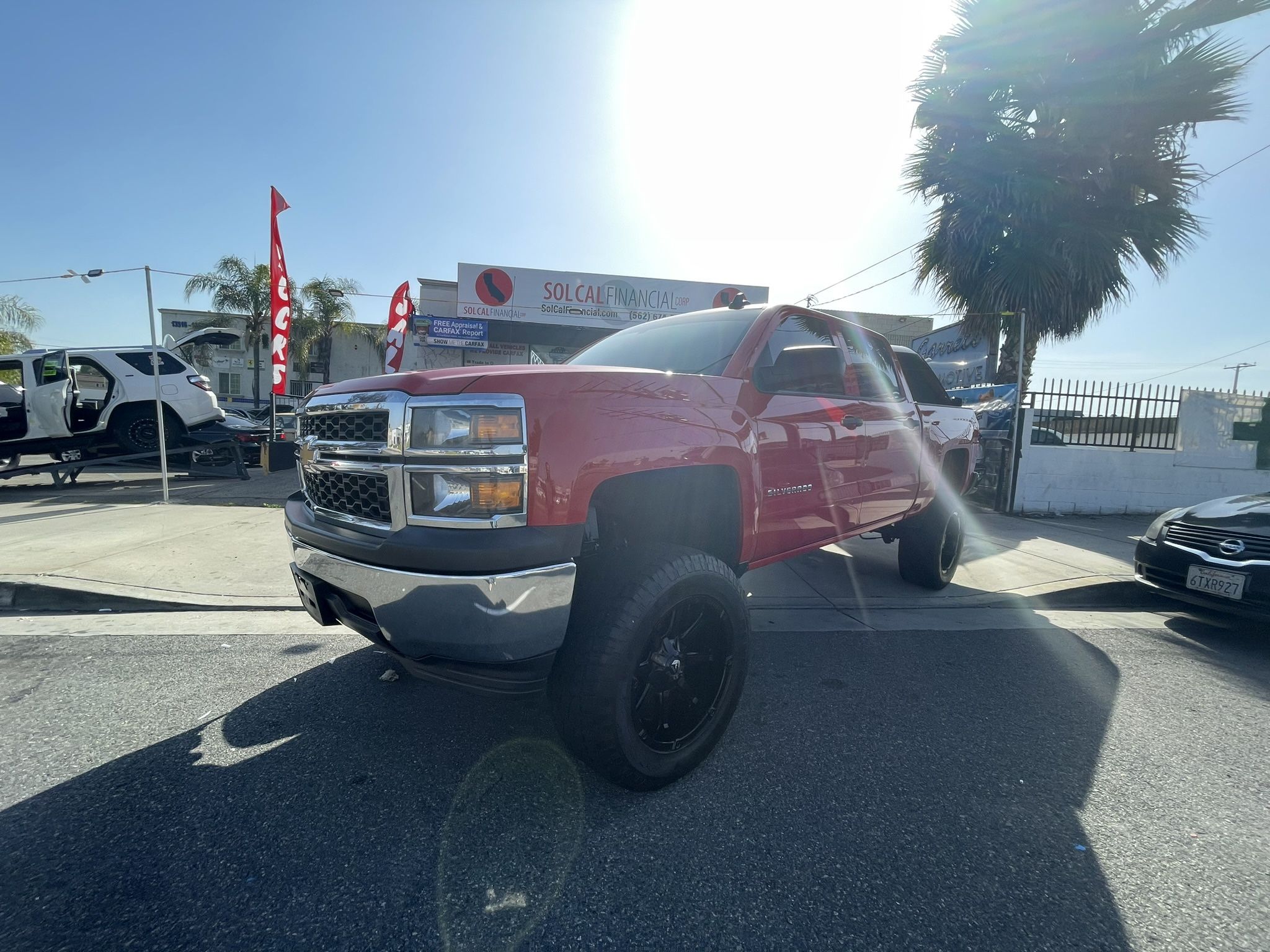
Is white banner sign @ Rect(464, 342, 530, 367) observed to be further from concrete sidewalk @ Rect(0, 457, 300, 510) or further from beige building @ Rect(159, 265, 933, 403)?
concrete sidewalk @ Rect(0, 457, 300, 510)

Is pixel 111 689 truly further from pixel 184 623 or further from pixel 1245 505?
pixel 1245 505

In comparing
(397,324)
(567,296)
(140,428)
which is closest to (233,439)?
(140,428)

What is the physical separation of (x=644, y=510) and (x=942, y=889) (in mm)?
1572

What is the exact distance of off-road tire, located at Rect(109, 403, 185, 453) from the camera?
9.43 metres

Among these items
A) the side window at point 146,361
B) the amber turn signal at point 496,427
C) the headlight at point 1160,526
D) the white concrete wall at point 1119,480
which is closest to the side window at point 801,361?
the amber turn signal at point 496,427

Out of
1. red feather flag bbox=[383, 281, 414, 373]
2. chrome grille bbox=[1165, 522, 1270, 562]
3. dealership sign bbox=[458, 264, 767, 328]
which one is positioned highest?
dealership sign bbox=[458, 264, 767, 328]

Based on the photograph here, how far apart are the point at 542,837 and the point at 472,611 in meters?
0.78

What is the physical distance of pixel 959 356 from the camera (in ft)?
37.6

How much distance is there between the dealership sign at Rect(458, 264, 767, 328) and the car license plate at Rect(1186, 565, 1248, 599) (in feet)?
50.1

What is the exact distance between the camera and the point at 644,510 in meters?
2.59

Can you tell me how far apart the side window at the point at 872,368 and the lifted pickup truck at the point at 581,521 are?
0.73 metres

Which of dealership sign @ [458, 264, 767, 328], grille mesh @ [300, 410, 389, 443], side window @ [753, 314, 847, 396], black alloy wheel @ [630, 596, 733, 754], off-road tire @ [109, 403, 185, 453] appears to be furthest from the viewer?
dealership sign @ [458, 264, 767, 328]

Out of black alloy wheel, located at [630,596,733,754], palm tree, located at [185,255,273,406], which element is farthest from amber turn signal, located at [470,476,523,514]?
palm tree, located at [185,255,273,406]

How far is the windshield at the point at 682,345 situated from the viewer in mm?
2906
